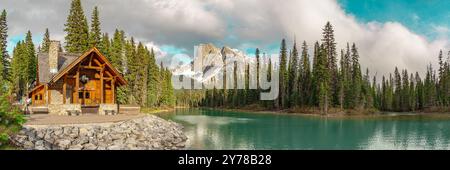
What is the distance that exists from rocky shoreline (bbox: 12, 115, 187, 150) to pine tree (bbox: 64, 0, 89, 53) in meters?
28.3

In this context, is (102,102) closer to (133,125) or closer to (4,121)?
(133,125)

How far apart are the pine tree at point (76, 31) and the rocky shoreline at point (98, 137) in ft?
93.0

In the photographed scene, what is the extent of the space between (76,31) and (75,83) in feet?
69.6

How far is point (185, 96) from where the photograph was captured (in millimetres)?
165000

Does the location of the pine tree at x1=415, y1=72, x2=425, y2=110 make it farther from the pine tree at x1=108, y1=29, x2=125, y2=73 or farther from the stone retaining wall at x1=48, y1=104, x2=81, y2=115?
the stone retaining wall at x1=48, y1=104, x2=81, y2=115

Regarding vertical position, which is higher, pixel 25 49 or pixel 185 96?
pixel 25 49

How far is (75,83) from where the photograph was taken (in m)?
36.5

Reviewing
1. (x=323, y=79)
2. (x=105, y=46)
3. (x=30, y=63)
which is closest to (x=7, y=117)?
(x=105, y=46)

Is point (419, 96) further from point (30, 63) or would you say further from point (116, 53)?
point (30, 63)

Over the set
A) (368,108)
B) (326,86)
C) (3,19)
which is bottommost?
(368,108)

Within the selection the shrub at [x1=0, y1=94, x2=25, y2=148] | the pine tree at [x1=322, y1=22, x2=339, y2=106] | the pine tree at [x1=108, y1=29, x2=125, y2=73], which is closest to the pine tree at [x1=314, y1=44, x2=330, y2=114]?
the pine tree at [x1=322, y1=22, x2=339, y2=106]

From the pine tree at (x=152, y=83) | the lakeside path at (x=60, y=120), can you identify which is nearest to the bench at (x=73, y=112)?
the lakeside path at (x=60, y=120)
